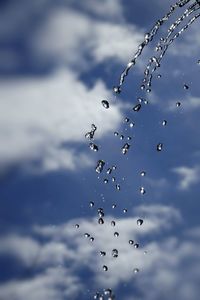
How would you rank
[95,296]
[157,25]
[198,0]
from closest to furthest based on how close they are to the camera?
[198,0] → [157,25] → [95,296]

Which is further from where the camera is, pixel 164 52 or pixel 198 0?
pixel 164 52

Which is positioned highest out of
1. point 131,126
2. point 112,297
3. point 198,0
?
point 198,0

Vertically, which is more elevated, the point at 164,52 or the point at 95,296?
the point at 164,52

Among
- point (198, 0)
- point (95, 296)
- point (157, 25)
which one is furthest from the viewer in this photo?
point (95, 296)

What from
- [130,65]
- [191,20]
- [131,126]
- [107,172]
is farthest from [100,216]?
[191,20]

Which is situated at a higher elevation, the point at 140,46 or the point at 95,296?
the point at 140,46

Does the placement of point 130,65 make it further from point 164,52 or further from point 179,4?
point 179,4

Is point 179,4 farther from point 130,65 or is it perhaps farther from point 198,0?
point 130,65

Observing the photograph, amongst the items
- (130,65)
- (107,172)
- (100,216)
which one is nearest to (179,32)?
(130,65)

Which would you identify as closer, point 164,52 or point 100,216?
point 164,52
